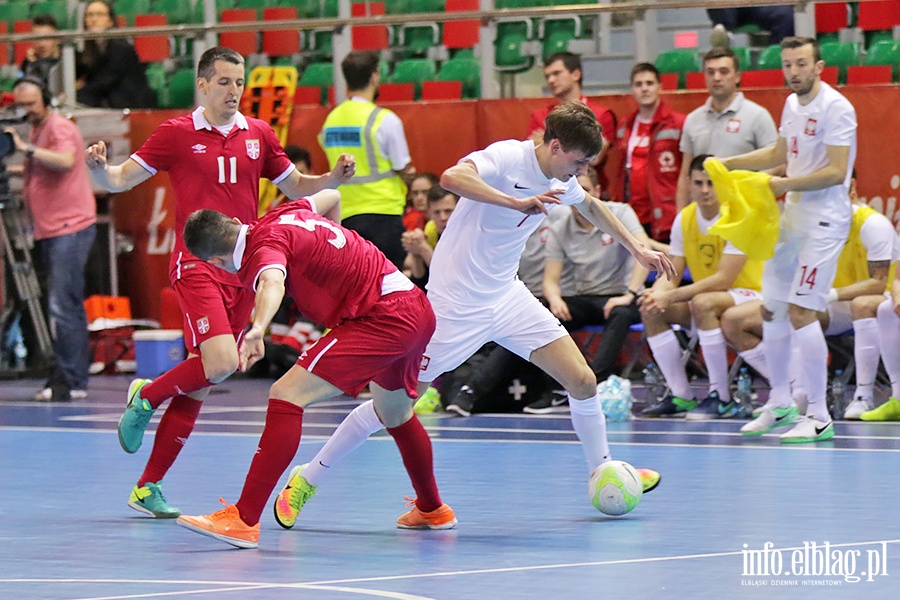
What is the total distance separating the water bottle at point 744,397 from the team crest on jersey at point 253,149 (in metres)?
4.24

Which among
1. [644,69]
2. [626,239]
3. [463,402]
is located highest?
[644,69]

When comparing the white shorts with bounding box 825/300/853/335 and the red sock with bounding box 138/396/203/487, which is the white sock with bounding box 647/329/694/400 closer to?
the white shorts with bounding box 825/300/853/335

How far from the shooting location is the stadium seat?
13.7 meters

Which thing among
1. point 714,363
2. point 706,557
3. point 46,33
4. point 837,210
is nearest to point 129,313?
point 46,33

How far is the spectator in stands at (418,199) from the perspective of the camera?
40.1ft

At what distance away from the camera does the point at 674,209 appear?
11.7 meters

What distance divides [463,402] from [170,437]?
160 inches

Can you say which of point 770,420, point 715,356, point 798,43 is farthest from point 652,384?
point 798,43

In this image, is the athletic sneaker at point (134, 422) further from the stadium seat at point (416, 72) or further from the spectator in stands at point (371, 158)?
the stadium seat at point (416, 72)

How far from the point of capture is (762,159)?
32.3ft

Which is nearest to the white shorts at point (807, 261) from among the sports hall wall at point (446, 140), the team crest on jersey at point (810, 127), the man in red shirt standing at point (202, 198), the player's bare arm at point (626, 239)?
the team crest on jersey at point (810, 127)

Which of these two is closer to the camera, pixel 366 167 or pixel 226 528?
pixel 226 528

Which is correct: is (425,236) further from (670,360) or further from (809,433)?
(809,433)

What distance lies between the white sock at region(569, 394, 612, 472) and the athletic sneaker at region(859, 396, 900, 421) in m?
3.79
